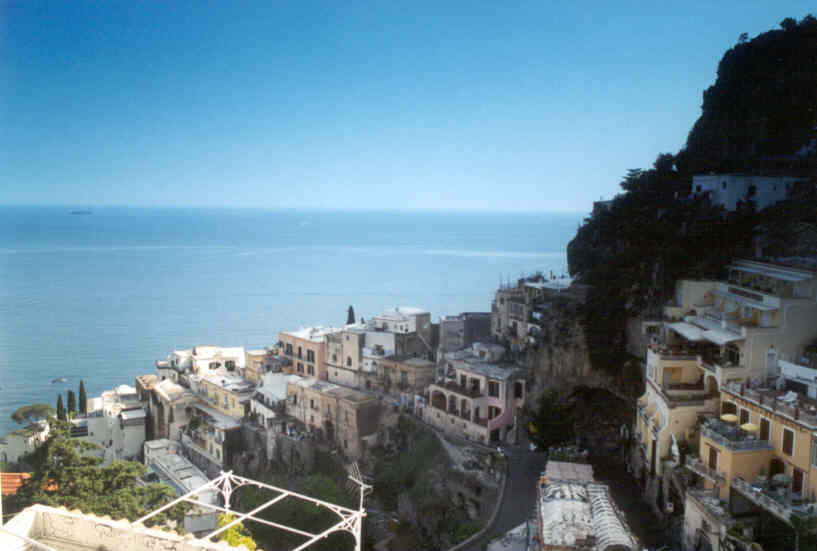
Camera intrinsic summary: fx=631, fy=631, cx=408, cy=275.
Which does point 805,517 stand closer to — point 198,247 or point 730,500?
point 730,500

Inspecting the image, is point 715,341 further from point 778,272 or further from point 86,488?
point 86,488

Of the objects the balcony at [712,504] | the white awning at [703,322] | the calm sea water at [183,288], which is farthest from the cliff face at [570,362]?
the calm sea water at [183,288]

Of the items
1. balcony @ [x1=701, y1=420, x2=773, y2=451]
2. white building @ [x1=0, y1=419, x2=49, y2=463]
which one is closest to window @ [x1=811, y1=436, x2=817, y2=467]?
balcony @ [x1=701, y1=420, x2=773, y2=451]

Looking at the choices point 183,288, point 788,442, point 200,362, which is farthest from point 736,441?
point 183,288

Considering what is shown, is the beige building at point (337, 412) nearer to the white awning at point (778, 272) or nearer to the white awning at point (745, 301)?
the white awning at point (745, 301)

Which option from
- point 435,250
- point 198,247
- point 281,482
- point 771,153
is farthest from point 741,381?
point 198,247

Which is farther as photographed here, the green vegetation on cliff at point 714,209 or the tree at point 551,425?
the tree at point 551,425
